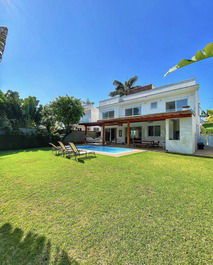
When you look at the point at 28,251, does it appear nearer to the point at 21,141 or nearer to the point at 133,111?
the point at 21,141

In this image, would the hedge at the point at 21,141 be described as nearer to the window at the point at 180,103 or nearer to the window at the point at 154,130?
the window at the point at 154,130

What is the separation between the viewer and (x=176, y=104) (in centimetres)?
1461

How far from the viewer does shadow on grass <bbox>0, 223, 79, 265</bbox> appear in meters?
1.83

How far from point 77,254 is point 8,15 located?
975 centimetres

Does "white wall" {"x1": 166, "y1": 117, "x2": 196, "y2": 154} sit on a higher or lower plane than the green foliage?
lower

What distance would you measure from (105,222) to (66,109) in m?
16.4

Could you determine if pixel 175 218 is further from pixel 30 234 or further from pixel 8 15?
pixel 8 15

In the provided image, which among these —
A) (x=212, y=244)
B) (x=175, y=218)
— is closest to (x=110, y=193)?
(x=175, y=218)

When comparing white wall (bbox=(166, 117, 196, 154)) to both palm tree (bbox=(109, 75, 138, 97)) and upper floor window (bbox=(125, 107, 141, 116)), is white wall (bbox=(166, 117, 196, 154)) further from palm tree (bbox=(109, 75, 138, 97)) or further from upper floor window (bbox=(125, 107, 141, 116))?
palm tree (bbox=(109, 75, 138, 97))

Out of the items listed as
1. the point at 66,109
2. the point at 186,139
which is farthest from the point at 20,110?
the point at 186,139

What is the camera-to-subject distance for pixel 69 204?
10.9 ft

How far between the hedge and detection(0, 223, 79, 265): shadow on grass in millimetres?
15041

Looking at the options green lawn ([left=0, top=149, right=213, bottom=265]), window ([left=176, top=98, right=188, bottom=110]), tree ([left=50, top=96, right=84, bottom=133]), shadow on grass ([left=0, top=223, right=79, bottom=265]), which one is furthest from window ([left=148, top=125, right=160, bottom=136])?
shadow on grass ([left=0, top=223, right=79, bottom=265])

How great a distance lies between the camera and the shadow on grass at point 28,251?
72.2 inches
